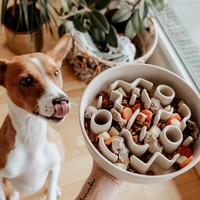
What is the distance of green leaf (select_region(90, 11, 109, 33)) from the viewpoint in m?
1.67

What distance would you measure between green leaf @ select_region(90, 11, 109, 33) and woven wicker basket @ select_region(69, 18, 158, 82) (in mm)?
114

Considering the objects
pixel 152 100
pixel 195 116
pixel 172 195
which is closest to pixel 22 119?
pixel 152 100

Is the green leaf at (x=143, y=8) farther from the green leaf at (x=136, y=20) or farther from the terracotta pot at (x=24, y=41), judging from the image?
the terracotta pot at (x=24, y=41)

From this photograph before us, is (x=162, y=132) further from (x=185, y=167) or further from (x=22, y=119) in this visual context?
(x=22, y=119)

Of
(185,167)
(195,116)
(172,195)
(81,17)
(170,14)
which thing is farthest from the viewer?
(170,14)

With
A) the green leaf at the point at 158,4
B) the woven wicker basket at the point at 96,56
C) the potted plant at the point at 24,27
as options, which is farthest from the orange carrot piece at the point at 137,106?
the potted plant at the point at 24,27

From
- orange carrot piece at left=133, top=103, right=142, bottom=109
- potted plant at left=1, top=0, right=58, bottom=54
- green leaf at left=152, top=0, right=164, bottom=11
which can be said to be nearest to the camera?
orange carrot piece at left=133, top=103, right=142, bottom=109

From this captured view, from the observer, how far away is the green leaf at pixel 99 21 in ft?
5.47

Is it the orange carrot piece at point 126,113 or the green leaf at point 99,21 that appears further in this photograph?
the green leaf at point 99,21

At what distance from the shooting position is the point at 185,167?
854 millimetres

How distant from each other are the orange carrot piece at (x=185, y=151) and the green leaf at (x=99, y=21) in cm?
88

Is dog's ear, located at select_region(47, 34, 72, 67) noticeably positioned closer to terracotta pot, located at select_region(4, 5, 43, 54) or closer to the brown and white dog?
the brown and white dog

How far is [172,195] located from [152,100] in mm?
734

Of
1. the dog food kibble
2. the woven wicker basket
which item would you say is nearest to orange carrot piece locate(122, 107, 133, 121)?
the dog food kibble
